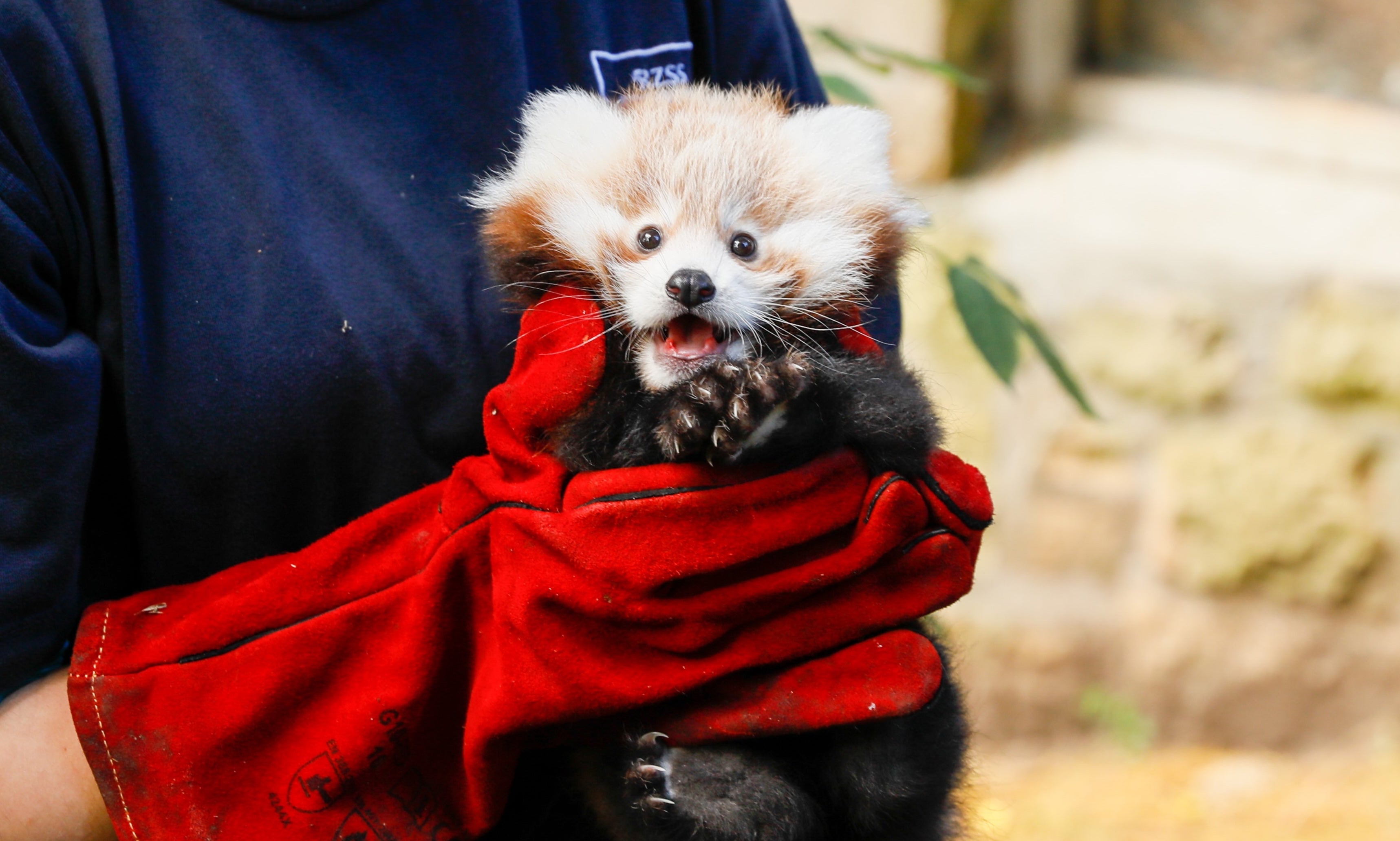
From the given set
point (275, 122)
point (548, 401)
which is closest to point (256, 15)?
point (275, 122)

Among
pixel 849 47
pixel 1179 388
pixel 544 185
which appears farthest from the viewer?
pixel 1179 388

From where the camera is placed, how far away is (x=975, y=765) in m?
1.57

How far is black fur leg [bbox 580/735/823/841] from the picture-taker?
110cm

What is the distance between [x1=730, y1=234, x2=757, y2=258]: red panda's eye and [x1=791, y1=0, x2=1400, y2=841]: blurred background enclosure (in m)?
1.29

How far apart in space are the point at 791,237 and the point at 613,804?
68 centimetres

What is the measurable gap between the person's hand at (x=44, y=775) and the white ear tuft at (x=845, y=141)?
1.04 meters

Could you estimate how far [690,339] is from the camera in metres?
1.19

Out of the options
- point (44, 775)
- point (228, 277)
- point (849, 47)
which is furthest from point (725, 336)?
point (44, 775)

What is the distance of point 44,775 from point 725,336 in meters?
0.84

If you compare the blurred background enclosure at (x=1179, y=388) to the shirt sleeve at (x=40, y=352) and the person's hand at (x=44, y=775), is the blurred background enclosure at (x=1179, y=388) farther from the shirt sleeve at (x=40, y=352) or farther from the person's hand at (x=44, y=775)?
the person's hand at (x=44, y=775)

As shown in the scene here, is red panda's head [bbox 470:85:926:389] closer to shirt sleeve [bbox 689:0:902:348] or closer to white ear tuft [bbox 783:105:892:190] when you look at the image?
white ear tuft [bbox 783:105:892:190]

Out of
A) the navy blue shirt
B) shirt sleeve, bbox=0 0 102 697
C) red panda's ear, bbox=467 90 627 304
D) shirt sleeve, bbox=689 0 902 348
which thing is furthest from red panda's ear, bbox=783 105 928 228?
shirt sleeve, bbox=0 0 102 697

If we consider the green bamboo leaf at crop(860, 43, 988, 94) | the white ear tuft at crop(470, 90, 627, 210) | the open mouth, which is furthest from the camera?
the green bamboo leaf at crop(860, 43, 988, 94)

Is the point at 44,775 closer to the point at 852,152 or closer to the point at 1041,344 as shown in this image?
the point at 852,152
